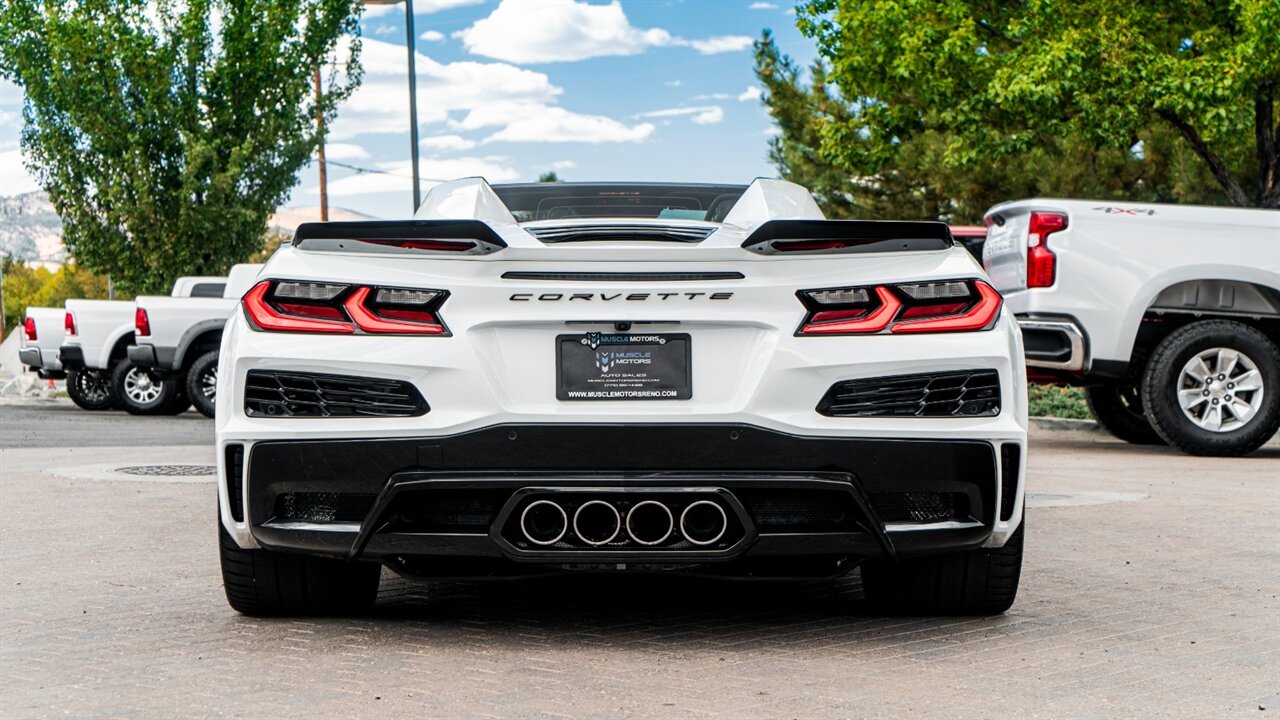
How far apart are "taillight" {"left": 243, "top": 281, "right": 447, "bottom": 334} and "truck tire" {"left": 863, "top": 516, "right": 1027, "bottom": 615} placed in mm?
1588

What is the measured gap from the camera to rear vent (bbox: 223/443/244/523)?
14.8ft

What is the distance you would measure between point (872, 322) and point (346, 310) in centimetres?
147

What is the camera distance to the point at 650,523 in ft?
14.5

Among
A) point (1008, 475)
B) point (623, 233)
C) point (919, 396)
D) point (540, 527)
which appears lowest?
point (540, 527)

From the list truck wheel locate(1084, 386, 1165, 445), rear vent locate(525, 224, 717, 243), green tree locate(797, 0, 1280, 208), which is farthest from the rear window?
green tree locate(797, 0, 1280, 208)

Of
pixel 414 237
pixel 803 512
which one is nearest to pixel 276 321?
pixel 414 237

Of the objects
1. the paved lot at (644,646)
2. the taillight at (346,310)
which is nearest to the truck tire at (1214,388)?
the paved lot at (644,646)

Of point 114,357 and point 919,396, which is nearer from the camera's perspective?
point 919,396

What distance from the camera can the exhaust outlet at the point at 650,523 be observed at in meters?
4.38

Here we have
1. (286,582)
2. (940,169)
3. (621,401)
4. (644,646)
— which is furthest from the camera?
(940,169)

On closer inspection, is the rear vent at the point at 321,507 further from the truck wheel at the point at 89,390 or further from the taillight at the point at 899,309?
the truck wheel at the point at 89,390

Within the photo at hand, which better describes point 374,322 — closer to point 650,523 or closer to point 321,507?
point 321,507

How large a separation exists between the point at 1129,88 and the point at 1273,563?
14.4 metres

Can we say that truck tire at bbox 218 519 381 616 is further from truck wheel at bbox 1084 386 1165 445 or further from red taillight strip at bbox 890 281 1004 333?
truck wheel at bbox 1084 386 1165 445
